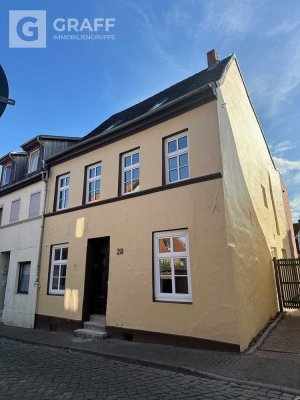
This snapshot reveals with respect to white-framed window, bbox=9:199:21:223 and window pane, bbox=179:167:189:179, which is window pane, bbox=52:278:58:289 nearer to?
white-framed window, bbox=9:199:21:223

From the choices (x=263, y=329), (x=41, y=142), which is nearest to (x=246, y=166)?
Result: (x=263, y=329)

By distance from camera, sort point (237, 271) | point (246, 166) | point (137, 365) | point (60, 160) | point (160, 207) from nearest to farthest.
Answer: point (137, 365) < point (237, 271) < point (160, 207) < point (246, 166) < point (60, 160)

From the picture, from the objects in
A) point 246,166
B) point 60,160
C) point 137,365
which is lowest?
point 137,365

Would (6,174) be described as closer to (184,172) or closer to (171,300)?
(184,172)

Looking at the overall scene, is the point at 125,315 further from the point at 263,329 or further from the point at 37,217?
the point at 37,217

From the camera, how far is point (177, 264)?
8289 millimetres

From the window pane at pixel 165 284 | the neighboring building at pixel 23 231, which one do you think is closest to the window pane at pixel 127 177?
the window pane at pixel 165 284

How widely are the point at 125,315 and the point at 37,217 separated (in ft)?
21.0

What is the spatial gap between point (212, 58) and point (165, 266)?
959cm

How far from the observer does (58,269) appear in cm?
1160

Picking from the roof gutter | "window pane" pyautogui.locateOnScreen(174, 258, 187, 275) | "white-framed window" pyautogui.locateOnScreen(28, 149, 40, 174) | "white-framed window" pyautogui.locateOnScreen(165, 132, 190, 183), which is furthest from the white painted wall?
"window pane" pyautogui.locateOnScreen(174, 258, 187, 275)

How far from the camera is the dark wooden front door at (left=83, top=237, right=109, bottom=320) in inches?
404

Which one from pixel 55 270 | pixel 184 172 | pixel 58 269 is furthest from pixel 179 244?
pixel 55 270

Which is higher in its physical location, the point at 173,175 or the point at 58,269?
the point at 173,175
